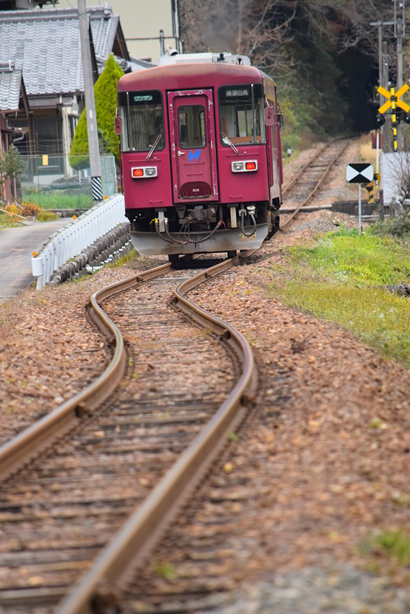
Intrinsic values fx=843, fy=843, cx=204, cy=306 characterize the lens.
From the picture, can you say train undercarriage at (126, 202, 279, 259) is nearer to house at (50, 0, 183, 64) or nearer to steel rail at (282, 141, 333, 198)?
steel rail at (282, 141, 333, 198)

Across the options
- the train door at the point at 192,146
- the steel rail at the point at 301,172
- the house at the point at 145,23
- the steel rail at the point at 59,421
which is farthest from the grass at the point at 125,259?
the house at the point at 145,23

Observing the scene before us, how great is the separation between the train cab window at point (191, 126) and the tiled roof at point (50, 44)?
82.2ft

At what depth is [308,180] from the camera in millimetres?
37344

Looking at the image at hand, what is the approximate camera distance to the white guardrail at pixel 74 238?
49.1 ft

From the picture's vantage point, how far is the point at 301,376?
293 inches

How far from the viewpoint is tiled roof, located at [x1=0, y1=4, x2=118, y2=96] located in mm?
39562

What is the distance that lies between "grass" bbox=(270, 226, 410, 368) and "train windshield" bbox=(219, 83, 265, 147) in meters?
2.48

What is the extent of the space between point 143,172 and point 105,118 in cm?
1936

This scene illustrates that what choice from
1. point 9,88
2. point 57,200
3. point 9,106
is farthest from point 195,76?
point 9,88

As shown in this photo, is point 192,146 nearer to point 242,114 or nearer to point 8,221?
point 242,114

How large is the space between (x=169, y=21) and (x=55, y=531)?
191ft

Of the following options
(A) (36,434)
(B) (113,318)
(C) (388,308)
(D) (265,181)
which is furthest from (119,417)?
(D) (265,181)

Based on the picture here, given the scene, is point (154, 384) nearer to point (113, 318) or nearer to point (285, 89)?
point (113, 318)

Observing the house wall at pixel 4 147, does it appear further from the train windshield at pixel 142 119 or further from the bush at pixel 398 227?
the train windshield at pixel 142 119
